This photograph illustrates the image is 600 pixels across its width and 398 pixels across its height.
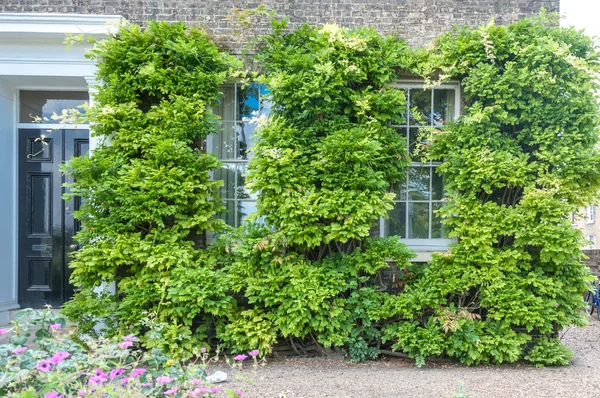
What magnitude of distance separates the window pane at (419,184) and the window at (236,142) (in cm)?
206

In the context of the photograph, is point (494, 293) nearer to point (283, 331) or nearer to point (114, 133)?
point (283, 331)

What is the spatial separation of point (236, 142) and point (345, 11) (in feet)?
7.25

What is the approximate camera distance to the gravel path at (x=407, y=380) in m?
4.16

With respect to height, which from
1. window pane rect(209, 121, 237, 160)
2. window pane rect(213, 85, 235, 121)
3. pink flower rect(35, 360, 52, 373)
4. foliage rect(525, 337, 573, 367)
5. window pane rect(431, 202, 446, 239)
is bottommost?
foliage rect(525, 337, 573, 367)

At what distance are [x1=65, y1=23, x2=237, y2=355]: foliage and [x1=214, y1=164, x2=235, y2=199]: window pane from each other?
39 centimetres

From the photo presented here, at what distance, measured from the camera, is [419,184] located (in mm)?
5723

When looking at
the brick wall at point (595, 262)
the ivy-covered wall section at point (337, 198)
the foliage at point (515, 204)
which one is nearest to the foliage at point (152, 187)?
the ivy-covered wall section at point (337, 198)

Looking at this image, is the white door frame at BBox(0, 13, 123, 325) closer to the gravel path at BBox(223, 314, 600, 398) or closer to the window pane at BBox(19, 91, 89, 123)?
the window pane at BBox(19, 91, 89, 123)

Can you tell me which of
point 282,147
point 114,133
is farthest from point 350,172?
point 114,133

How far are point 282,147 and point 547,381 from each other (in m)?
3.78

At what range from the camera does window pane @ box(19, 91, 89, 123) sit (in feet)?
19.6

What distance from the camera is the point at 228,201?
5637 mm

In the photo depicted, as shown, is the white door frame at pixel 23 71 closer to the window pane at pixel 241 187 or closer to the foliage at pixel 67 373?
the window pane at pixel 241 187

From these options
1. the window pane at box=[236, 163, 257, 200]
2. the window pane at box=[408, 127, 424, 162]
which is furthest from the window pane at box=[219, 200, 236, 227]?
the window pane at box=[408, 127, 424, 162]
